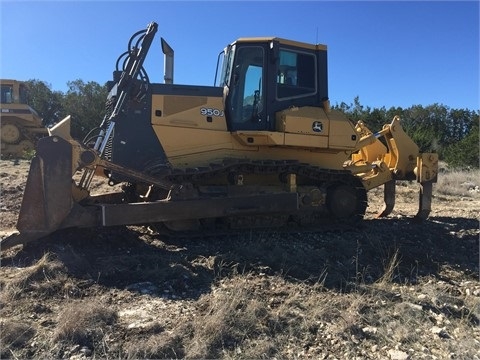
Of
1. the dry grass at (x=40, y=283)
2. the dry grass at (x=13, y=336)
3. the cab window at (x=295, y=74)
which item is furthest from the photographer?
the cab window at (x=295, y=74)

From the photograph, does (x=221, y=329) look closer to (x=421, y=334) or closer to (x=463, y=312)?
(x=421, y=334)

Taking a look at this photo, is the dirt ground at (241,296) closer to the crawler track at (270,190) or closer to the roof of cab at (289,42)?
the crawler track at (270,190)

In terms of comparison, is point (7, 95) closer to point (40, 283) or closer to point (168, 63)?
point (168, 63)

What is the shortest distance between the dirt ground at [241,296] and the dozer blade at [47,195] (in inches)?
11.5

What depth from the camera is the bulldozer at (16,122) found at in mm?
23906

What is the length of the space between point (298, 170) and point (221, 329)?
4284mm

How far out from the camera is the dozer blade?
6.32 metres

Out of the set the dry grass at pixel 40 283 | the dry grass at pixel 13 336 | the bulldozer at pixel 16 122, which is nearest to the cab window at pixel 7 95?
→ the bulldozer at pixel 16 122

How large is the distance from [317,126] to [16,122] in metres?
20.3

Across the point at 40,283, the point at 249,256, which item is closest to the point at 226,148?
the point at 249,256

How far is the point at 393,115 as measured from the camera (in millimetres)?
33344

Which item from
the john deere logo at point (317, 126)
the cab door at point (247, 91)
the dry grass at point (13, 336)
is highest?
the cab door at point (247, 91)

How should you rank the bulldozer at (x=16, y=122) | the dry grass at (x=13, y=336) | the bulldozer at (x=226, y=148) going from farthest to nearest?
the bulldozer at (x=16, y=122) < the bulldozer at (x=226, y=148) < the dry grass at (x=13, y=336)

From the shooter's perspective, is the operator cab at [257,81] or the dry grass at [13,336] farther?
the operator cab at [257,81]
